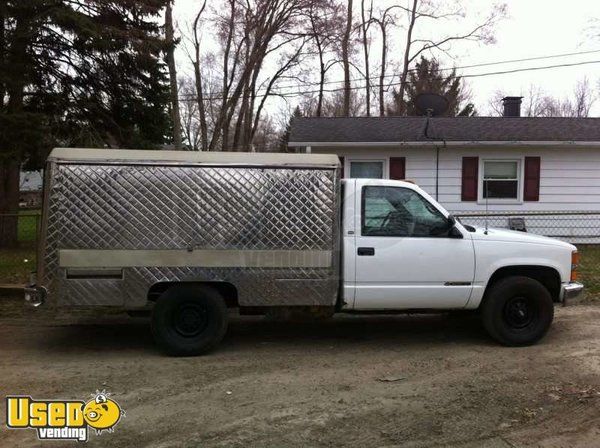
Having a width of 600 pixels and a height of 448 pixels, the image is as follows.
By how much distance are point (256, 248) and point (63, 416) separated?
2.43 m

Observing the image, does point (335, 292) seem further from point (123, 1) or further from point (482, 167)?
point (123, 1)

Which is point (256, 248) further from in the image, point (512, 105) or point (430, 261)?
point (512, 105)

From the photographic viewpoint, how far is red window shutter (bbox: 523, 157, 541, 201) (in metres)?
14.7

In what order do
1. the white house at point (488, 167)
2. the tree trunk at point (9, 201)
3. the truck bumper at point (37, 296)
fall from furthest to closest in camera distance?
the white house at point (488, 167), the tree trunk at point (9, 201), the truck bumper at point (37, 296)

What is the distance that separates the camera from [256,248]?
5.97m

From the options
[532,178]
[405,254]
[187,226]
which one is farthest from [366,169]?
[187,226]

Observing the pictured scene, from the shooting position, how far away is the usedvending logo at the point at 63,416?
417 cm

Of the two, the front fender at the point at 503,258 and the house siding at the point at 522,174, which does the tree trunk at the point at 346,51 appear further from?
the front fender at the point at 503,258

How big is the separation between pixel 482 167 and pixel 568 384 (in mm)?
10379

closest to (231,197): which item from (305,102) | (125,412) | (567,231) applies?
(125,412)

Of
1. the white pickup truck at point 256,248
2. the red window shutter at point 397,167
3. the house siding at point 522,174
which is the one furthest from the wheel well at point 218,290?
the red window shutter at point 397,167

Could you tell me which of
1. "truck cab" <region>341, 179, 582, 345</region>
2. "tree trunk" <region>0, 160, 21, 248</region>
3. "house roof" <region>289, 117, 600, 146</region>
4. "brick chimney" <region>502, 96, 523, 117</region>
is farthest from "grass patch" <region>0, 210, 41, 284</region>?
"brick chimney" <region>502, 96, 523, 117</region>

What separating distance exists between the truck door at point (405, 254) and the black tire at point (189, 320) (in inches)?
60.1

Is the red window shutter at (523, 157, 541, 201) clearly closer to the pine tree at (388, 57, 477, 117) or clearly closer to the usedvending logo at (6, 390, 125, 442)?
the usedvending logo at (6, 390, 125, 442)
